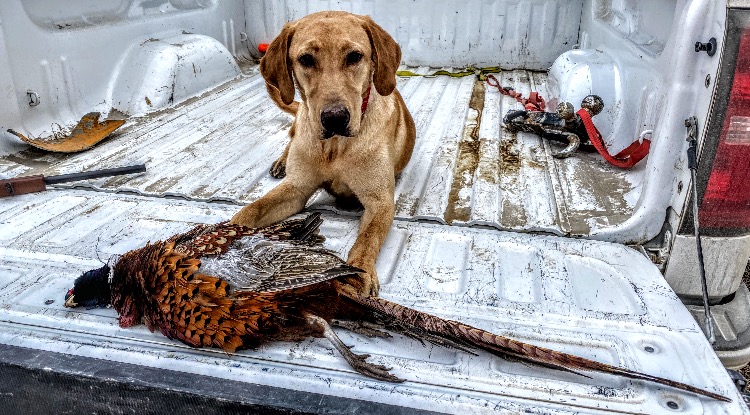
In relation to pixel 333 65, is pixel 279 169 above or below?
below

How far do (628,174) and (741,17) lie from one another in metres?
1.37

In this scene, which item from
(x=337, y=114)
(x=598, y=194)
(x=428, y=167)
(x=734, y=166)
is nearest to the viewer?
(x=734, y=166)

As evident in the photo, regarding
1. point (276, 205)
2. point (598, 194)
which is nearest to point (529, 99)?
point (598, 194)

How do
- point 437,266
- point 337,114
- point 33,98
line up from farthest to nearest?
point 33,98 < point 337,114 < point 437,266

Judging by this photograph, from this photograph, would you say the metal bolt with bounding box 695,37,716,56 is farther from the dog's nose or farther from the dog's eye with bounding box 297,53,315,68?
the dog's eye with bounding box 297,53,315,68

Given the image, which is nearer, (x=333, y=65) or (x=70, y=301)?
(x=70, y=301)

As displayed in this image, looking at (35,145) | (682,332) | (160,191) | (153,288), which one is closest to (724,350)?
(682,332)

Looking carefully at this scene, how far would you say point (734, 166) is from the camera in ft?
6.09

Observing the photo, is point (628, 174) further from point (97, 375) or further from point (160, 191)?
point (97, 375)

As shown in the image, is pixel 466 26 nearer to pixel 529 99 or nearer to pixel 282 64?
pixel 529 99

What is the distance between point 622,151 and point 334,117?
1721mm

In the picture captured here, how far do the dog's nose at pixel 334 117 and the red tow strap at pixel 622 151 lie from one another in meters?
1.53

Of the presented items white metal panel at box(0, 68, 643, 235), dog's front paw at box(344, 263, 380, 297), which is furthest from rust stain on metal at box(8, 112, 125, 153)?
dog's front paw at box(344, 263, 380, 297)

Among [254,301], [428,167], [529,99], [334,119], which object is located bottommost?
[428,167]
